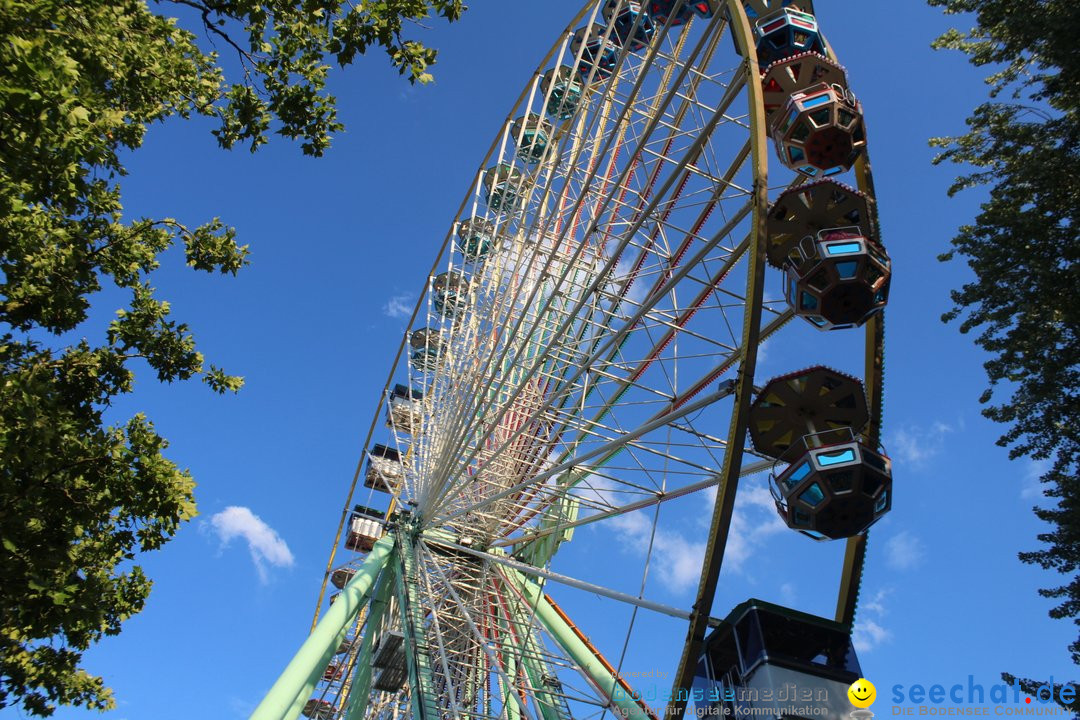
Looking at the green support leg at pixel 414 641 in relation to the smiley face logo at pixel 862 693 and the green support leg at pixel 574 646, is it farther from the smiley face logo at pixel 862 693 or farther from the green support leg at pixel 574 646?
the smiley face logo at pixel 862 693

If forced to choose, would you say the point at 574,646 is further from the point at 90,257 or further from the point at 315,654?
the point at 90,257

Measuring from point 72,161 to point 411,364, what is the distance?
16.4 meters

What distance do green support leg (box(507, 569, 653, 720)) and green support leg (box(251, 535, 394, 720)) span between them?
3.27 m

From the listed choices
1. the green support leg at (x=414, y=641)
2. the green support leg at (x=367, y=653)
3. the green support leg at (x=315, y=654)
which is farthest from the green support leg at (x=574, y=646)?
the green support leg at (x=315, y=654)

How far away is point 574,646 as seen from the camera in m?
15.4

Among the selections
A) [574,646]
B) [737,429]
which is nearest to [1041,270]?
[737,429]

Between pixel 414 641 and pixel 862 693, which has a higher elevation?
pixel 414 641

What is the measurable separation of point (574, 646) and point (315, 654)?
483 cm

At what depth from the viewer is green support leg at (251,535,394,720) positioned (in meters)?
12.5

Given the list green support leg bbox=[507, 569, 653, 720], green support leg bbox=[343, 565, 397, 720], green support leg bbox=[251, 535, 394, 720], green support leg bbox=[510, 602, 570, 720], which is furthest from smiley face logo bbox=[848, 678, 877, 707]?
green support leg bbox=[343, 565, 397, 720]

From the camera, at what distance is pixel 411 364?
22.5 m

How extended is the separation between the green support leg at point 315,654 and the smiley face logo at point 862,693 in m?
8.58

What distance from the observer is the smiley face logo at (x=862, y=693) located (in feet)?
26.2

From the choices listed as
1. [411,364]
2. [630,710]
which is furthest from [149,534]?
[411,364]
